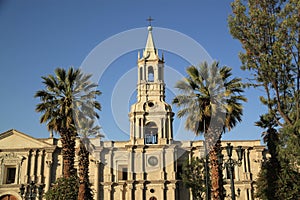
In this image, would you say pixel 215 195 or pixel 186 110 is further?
pixel 186 110

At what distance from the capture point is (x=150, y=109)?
139 feet

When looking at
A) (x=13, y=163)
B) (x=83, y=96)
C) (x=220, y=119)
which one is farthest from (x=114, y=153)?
(x=220, y=119)

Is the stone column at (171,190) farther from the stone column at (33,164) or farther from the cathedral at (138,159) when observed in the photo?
the stone column at (33,164)

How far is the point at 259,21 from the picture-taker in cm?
1716

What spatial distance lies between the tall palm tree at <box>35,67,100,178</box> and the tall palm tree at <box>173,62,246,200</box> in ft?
17.8

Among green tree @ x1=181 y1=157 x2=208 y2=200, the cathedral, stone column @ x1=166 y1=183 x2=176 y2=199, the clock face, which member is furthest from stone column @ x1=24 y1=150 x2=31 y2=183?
green tree @ x1=181 y1=157 x2=208 y2=200

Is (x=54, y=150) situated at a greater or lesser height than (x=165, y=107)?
lesser

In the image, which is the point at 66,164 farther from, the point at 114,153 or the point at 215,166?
the point at 114,153

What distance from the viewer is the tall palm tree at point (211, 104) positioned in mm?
21906

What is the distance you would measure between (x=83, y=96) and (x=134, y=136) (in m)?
18.0

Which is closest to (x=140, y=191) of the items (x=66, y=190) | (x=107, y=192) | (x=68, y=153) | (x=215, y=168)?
(x=107, y=192)

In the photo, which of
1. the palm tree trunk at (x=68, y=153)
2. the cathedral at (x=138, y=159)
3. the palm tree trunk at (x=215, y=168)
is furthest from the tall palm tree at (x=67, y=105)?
the cathedral at (x=138, y=159)

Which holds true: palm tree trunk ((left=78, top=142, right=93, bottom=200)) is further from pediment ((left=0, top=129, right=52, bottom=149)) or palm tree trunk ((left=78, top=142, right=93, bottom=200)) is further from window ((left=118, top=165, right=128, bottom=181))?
pediment ((left=0, top=129, right=52, bottom=149))

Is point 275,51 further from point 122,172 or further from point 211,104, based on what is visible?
point 122,172
